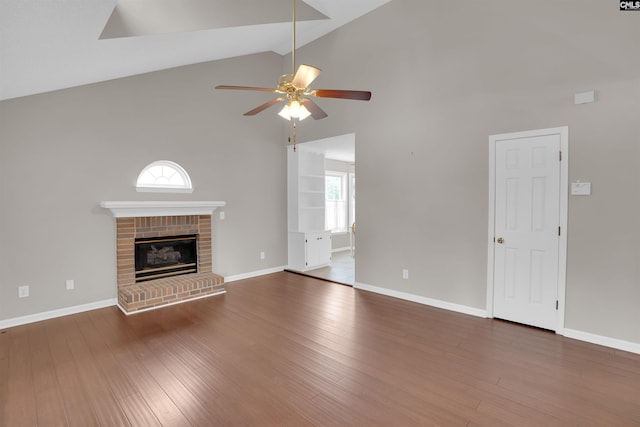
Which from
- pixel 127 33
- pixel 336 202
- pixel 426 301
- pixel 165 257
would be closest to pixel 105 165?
pixel 165 257

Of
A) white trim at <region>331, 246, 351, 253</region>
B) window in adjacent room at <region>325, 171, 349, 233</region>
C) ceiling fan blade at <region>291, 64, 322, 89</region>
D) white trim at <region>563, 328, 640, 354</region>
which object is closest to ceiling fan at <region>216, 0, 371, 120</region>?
ceiling fan blade at <region>291, 64, 322, 89</region>

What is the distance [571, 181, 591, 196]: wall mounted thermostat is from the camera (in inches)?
115

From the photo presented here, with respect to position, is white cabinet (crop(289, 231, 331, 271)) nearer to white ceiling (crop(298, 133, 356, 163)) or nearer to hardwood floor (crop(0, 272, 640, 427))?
white ceiling (crop(298, 133, 356, 163))

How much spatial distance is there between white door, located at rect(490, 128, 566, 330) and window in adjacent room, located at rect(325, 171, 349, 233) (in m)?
5.04

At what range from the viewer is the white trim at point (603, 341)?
9.10 ft

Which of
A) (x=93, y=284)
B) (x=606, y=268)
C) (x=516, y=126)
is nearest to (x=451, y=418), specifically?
(x=606, y=268)

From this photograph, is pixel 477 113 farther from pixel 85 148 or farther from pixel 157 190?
pixel 85 148

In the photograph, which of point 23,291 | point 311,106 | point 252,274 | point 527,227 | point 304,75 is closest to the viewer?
point 304,75

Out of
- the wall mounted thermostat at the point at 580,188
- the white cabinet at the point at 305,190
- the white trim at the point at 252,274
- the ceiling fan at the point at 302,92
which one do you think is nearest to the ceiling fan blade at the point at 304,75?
the ceiling fan at the point at 302,92

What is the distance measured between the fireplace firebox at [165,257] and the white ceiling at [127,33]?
2208 millimetres

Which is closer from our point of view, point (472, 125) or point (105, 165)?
point (472, 125)

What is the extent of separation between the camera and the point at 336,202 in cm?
846

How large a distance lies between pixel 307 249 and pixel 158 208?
2.70 meters

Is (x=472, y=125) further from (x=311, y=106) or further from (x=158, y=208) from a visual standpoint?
(x=158, y=208)
